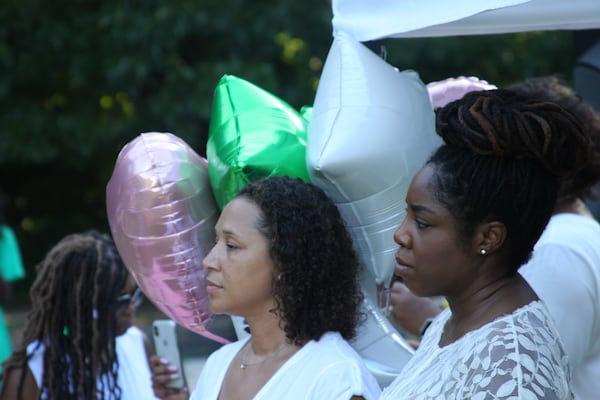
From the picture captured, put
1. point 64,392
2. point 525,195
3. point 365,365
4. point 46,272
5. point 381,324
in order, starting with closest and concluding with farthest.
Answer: point 525,195 → point 365,365 → point 381,324 → point 64,392 → point 46,272

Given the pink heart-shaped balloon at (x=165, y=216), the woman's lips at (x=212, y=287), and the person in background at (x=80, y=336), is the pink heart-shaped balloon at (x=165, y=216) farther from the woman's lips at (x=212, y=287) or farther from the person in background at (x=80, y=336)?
the person in background at (x=80, y=336)

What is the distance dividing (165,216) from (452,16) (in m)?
0.89

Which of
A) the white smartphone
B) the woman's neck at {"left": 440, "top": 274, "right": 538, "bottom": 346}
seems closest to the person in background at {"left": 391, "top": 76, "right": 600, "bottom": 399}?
the woman's neck at {"left": 440, "top": 274, "right": 538, "bottom": 346}

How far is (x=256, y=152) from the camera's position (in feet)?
8.20

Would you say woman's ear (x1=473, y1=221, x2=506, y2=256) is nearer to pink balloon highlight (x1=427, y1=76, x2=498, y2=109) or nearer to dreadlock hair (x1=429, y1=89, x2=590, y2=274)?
dreadlock hair (x1=429, y1=89, x2=590, y2=274)

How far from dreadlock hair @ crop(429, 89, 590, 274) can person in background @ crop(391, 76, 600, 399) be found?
0.37 metres

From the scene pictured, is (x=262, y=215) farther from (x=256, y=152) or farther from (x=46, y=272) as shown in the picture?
(x=46, y=272)

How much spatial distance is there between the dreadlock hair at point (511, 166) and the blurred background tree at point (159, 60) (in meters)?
8.60

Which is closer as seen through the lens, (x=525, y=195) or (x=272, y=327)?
(x=525, y=195)

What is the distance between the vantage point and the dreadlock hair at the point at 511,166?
1.98 m

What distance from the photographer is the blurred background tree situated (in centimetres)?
1095

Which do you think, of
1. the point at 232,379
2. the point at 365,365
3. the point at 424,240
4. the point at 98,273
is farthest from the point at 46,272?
the point at 424,240

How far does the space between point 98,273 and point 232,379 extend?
101 cm

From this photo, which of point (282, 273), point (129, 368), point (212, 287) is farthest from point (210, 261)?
point (129, 368)
